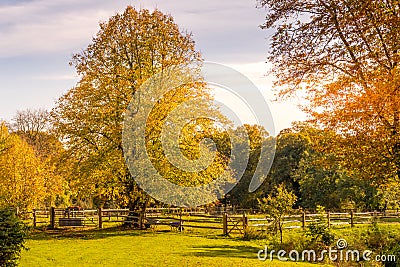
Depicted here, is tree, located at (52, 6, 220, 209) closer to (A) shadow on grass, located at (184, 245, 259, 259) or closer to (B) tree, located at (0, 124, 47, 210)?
(A) shadow on grass, located at (184, 245, 259, 259)

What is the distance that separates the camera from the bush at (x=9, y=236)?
11.0 metres

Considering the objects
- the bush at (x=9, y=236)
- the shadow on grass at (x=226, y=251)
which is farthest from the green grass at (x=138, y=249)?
the bush at (x=9, y=236)

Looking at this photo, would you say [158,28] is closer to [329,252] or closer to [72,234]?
[72,234]

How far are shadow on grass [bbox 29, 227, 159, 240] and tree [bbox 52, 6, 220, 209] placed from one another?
1.90m

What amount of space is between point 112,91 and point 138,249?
9992 millimetres

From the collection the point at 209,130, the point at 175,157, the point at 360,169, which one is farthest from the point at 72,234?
the point at 360,169

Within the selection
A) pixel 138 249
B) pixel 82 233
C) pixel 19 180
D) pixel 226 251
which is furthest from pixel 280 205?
pixel 19 180

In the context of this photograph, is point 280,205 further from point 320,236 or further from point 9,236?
point 9,236

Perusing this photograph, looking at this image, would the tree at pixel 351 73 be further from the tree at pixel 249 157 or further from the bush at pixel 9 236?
the tree at pixel 249 157

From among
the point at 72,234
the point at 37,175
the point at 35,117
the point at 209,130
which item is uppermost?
the point at 35,117

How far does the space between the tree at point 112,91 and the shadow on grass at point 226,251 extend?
23.1 ft

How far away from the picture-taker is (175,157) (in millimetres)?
23578

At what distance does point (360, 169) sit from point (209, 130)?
13.6 metres

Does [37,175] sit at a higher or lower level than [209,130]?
lower
